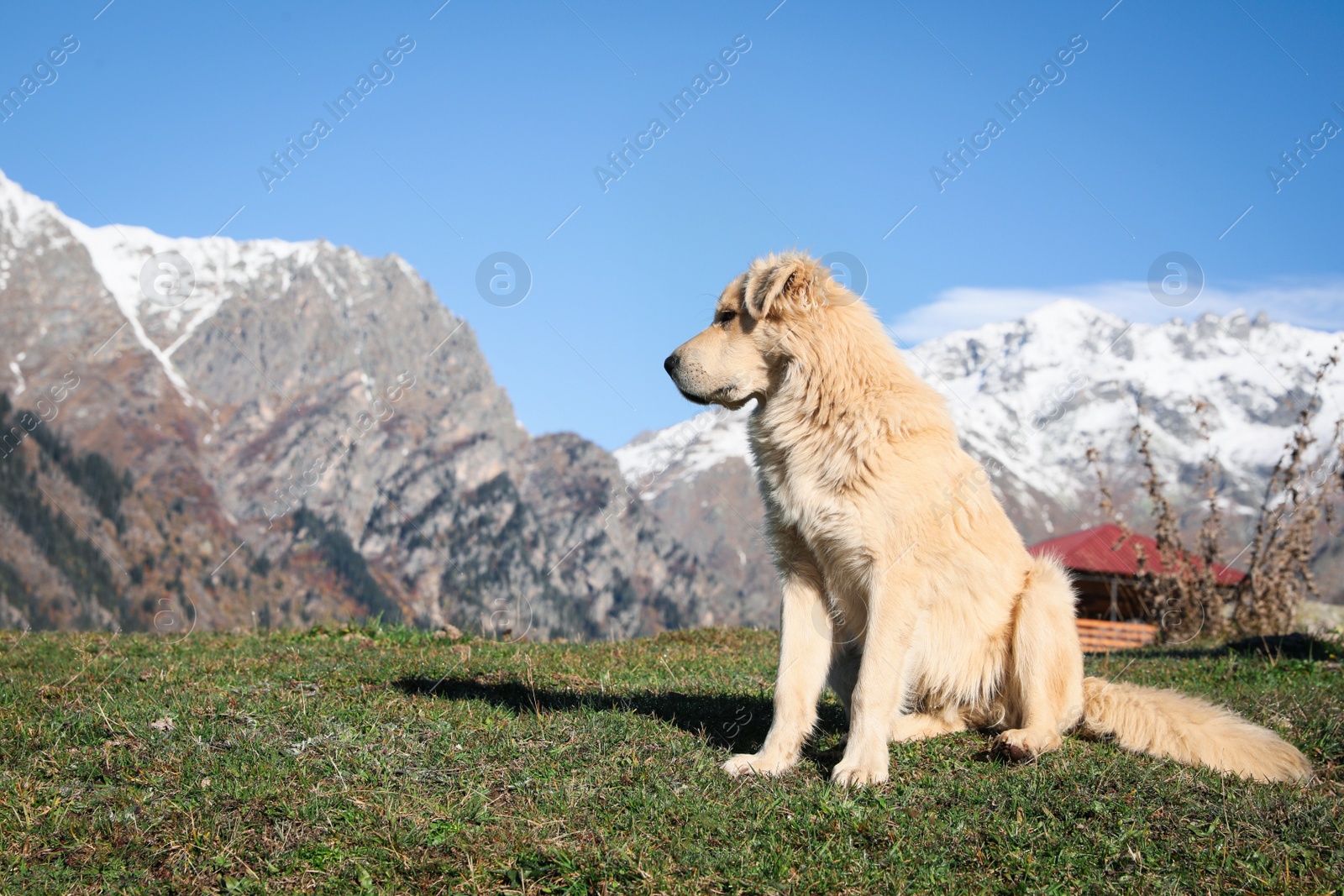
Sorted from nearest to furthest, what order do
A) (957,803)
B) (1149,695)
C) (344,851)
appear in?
(344,851)
(957,803)
(1149,695)

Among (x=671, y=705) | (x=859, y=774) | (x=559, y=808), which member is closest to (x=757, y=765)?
(x=859, y=774)

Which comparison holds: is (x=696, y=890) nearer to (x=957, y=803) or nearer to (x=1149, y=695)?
(x=957, y=803)

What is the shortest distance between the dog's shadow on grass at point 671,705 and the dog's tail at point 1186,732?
1759 mm

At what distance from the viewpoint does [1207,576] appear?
1788 centimetres

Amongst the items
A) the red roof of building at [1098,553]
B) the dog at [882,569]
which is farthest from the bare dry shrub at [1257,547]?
the red roof of building at [1098,553]

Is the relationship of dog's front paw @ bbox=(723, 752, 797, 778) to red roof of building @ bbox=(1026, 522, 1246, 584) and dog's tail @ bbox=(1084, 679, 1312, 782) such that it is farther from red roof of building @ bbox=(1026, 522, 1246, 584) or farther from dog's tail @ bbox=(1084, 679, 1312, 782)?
red roof of building @ bbox=(1026, 522, 1246, 584)

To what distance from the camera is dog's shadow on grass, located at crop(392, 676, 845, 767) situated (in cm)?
630

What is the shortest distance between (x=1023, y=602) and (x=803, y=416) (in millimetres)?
1835

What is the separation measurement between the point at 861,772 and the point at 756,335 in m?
2.60

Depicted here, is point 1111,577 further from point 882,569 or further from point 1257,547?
point 882,569

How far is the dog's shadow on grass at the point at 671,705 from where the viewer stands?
6301mm

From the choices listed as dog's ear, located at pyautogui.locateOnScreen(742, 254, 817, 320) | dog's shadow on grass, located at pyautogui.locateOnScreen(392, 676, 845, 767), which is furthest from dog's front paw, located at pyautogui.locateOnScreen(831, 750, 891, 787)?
dog's ear, located at pyautogui.locateOnScreen(742, 254, 817, 320)

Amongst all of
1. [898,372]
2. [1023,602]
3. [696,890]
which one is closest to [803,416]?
[898,372]

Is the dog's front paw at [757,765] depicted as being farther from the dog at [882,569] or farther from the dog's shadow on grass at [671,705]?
the dog's shadow on grass at [671,705]
